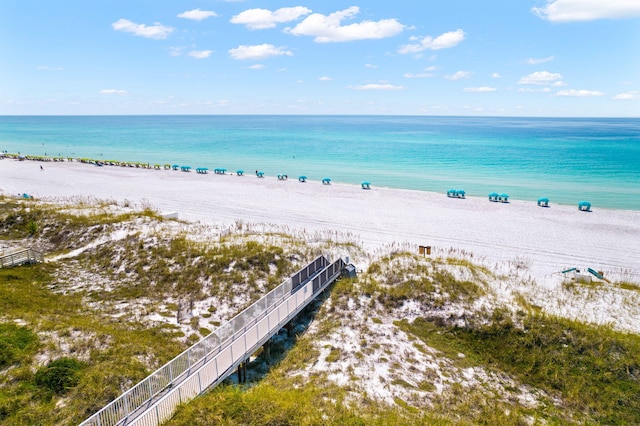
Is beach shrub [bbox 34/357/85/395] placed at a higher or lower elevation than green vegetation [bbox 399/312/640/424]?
higher

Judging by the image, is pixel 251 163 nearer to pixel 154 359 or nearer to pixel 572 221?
pixel 572 221

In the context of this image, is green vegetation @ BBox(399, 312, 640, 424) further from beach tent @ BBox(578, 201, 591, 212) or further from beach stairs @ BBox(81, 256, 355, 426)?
beach tent @ BBox(578, 201, 591, 212)

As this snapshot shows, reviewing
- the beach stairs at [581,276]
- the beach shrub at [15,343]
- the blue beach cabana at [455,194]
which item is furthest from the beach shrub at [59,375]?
the blue beach cabana at [455,194]

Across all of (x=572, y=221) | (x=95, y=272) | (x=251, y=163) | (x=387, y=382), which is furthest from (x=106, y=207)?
(x=251, y=163)

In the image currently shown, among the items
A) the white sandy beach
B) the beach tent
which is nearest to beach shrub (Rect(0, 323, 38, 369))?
the white sandy beach

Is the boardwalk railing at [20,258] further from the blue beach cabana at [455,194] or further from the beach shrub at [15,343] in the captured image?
the blue beach cabana at [455,194]

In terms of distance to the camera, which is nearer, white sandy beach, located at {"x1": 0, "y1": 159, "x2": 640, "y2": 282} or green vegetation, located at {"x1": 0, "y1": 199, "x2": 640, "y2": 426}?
green vegetation, located at {"x1": 0, "y1": 199, "x2": 640, "y2": 426}
